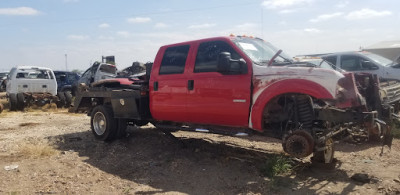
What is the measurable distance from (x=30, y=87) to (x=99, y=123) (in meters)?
8.85

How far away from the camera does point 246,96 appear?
216 inches

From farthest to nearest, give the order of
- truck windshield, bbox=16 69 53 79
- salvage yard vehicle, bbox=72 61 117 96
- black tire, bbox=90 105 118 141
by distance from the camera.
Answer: salvage yard vehicle, bbox=72 61 117 96, truck windshield, bbox=16 69 53 79, black tire, bbox=90 105 118 141

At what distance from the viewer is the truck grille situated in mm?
5855

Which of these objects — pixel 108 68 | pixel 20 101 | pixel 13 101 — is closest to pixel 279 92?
pixel 20 101

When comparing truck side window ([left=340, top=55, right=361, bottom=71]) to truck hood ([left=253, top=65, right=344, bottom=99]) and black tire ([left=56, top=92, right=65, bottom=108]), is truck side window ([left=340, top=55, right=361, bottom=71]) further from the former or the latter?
black tire ([left=56, top=92, right=65, bottom=108])

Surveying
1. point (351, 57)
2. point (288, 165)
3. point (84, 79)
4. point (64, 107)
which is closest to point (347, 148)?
point (288, 165)

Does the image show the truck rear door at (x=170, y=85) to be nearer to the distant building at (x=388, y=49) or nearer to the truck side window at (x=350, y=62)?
the truck side window at (x=350, y=62)

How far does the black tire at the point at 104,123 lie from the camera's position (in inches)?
303

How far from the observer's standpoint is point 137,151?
702 centimetres

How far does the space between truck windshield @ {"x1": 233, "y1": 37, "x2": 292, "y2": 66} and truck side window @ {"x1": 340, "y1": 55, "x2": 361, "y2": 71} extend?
576 centimetres

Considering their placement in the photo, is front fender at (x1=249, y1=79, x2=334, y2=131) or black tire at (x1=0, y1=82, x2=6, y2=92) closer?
front fender at (x1=249, y1=79, x2=334, y2=131)

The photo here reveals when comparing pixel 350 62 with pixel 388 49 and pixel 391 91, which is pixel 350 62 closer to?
pixel 388 49

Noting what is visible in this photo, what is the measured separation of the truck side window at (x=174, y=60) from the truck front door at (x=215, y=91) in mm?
284

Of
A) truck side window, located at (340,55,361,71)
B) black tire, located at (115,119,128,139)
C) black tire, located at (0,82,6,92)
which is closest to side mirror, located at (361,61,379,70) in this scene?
truck side window, located at (340,55,361,71)
